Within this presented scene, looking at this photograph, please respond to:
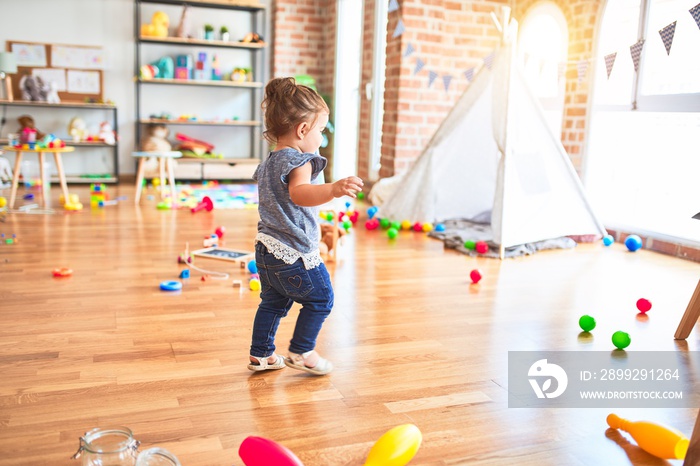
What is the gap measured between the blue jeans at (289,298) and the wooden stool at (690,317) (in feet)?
4.33

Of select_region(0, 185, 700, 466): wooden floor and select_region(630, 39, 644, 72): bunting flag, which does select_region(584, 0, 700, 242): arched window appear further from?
select_region(0, 185, 700, 466): wooden floor

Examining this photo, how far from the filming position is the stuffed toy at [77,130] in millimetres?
6523

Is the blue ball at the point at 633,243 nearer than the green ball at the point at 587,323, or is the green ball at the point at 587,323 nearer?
the green ball at the point at 587,323

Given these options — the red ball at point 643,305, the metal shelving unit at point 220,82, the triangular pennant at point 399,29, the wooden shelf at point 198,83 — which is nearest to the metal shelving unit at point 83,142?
the metal shelving unit at point 220,82

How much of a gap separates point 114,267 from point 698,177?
10.5 feet

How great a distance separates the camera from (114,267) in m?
3.23

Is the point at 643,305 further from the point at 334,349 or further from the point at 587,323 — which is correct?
the point at 334,349

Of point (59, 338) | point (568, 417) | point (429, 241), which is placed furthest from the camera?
point (429, 241)

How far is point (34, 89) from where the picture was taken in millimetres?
6316

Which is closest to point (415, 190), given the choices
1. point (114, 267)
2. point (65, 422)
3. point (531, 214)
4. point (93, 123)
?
point (531, 214)

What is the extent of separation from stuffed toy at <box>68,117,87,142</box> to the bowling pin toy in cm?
585

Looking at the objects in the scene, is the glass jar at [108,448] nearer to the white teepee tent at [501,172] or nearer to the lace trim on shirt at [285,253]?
the lace trim on shirt at [285,253]

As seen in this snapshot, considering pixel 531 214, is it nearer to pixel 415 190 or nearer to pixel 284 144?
pixel 415 190

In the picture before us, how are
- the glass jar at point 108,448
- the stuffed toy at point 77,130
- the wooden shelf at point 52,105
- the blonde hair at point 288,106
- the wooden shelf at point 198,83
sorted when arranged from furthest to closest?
the wooden shelf at point 198,83
the stuffed toy at point 77,130
the wooden shelf at point 52,105
the blonde hair at point 288,106
the glass jar at point 108,448
